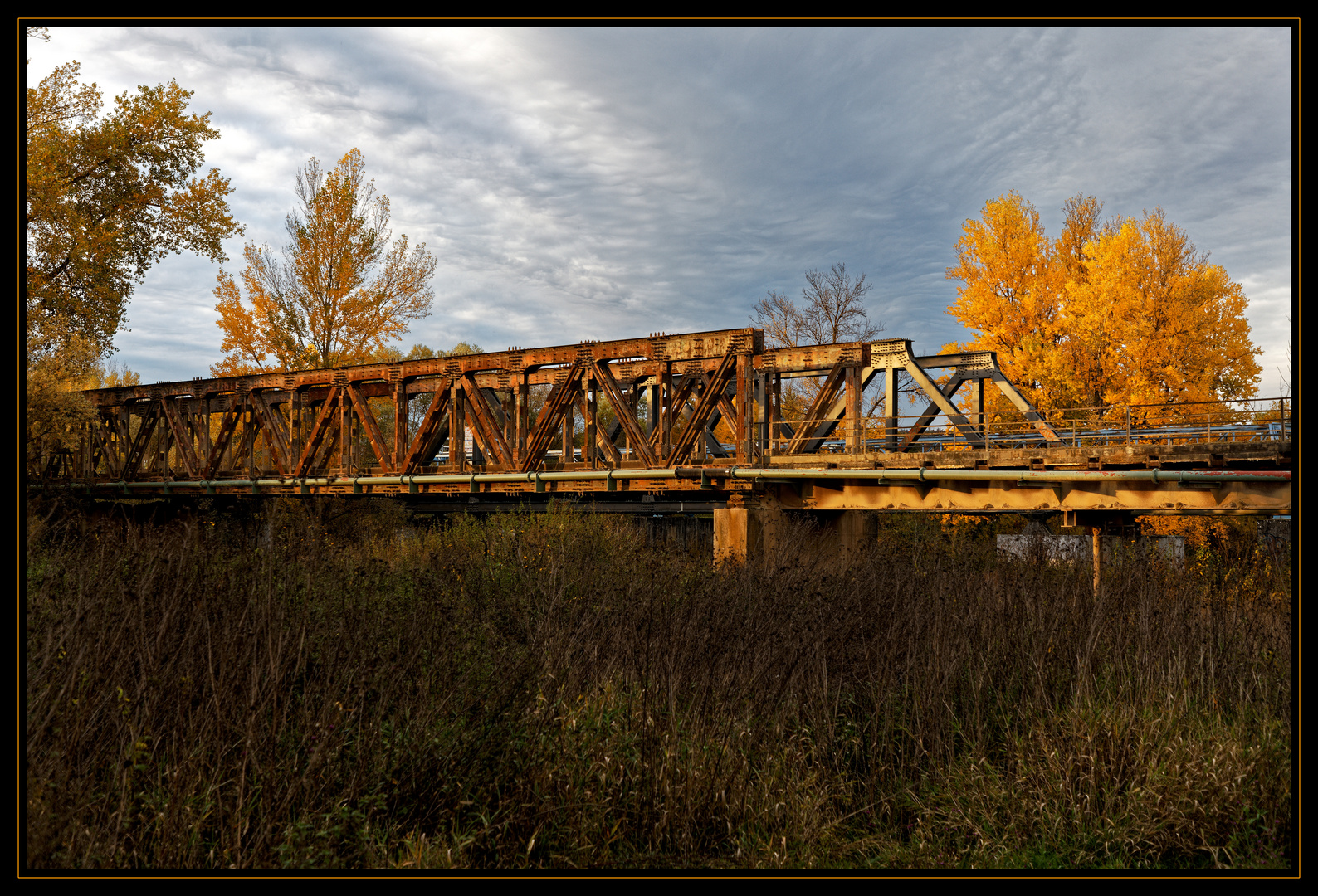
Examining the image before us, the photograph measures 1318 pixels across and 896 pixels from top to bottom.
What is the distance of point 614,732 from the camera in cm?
571

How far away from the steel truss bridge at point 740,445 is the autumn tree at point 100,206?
3.64 metres

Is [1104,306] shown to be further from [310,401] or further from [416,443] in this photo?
[310,401]

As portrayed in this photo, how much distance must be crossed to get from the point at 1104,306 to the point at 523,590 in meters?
19.7

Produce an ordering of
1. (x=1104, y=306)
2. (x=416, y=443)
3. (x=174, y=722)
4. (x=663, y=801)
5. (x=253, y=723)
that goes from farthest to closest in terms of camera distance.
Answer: (x=1104, y=306) → (x=416, y=443) → (x=663, y=801) → (x=174, y=722) → (x=253, y=723)

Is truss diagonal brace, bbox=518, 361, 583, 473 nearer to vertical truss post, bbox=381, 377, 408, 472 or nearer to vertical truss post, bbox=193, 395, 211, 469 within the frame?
vertical truss post, bbox=381, 377, 408, 472

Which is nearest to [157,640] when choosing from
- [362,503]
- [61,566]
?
[61,566]

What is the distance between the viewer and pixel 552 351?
17703 millimetres

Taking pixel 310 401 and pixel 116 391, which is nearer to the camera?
pixel 310 401

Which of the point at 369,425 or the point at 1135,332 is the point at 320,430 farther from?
the point at 1135,332

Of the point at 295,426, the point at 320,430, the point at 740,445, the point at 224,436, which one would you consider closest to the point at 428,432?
the point at 320,430

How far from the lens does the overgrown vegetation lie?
4.41 metres

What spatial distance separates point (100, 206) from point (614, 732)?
26014 mm

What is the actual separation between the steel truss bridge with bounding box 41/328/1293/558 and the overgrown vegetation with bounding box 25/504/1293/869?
4.42 meters

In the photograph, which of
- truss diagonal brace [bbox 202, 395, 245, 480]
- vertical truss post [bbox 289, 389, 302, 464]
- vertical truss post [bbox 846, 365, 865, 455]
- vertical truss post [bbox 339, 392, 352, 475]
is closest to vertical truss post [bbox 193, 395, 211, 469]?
truss diagonal brace [bbox 202, 395, 245, 480]
